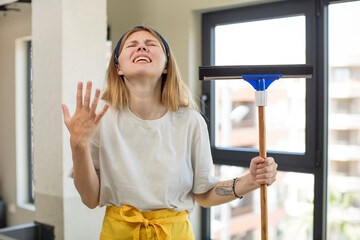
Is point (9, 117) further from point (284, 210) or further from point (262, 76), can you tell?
point (262, 76)

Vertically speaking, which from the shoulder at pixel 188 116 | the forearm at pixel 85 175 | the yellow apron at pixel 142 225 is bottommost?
the yellow apron at pixel 142 225

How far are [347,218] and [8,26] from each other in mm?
3825

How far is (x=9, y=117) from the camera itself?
4.61m

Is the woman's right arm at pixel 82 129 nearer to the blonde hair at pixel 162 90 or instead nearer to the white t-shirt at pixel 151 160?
the white t-shirt at pixel 151 160

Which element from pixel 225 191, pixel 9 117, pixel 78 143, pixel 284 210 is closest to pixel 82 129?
pixel 78 143

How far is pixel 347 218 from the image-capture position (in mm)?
2559

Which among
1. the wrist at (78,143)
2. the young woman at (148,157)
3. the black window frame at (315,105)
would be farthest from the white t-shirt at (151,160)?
the black window frame at (315,105)

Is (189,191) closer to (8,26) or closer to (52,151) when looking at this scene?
(52,151)

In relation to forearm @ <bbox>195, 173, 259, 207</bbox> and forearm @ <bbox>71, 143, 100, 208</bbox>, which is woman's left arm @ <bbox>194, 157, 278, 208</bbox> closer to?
forearm @ <bbox>195, 173, 259, 207</bbox>

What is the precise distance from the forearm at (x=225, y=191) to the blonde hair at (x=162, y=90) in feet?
1.03

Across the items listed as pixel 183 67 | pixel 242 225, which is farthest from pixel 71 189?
pixel 242 225

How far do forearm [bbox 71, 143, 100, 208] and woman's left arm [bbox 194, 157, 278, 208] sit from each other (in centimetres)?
37

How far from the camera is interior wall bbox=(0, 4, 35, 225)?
4457mm

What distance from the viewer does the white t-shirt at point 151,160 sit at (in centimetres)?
139
